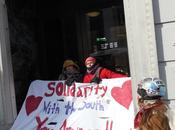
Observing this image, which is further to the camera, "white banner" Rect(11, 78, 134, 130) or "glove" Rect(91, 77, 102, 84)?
"glove" Rect(91, 77, 102, 84)

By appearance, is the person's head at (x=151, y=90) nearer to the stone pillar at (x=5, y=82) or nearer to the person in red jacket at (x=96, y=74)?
the person in red jacket at (x=96, y=74)

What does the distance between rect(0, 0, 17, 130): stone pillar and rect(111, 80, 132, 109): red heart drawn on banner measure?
219 centimetres

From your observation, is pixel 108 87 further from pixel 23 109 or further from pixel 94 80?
pixel 23 109

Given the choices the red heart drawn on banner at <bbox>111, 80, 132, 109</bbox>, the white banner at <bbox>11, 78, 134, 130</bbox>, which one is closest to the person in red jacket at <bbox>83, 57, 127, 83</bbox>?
the white banner at <bbox>11, 78, 134, 130</bbox>

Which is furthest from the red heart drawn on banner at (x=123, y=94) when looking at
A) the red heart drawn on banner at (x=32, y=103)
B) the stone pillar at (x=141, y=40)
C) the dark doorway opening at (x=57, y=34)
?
the dark doorway opening at (x=57, y=34)

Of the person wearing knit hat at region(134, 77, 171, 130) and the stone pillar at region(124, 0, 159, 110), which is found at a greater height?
the stone pillar at region(124, 0, 159, 110)

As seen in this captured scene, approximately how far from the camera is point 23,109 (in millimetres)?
7988

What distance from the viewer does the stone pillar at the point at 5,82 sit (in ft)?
27.5

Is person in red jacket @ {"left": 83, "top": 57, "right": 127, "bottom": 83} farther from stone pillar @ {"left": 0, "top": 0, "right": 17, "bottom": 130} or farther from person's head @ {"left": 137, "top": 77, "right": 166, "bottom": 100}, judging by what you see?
person's head @ {"left": 137, "top": 77, "right": 166, "bottom": 100}

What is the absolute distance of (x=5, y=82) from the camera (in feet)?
27.7

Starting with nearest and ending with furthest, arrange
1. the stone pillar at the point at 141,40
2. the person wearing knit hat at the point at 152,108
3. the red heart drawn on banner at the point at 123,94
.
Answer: the person wearing knit hat at the point at 152,108
the stone pillar at the point at 141,40
the red heart drawn on banner at the point at 123,94

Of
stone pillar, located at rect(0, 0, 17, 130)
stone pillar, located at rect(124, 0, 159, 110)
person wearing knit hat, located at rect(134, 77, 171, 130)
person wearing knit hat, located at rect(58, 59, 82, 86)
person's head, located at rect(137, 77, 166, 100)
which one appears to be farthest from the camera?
stone pillar, located at rect(0, 0, 17, 130)

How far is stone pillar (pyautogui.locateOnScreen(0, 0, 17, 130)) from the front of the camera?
8.37 metres

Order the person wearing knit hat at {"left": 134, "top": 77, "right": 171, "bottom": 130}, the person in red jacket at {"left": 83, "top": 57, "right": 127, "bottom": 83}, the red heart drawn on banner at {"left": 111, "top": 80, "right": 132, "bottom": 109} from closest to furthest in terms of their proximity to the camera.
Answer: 1. the person wearing knit hat at {"left": 134, "top": 77, "right": 171, "bottom": 130}
2. the red heart drawn on banner at {"left": 111, "top": 80, "right": 132, "bottom": 109}
3. the person in red jacket at {"left": 83, "top": 57, "right": 127, "bottom": 83}
